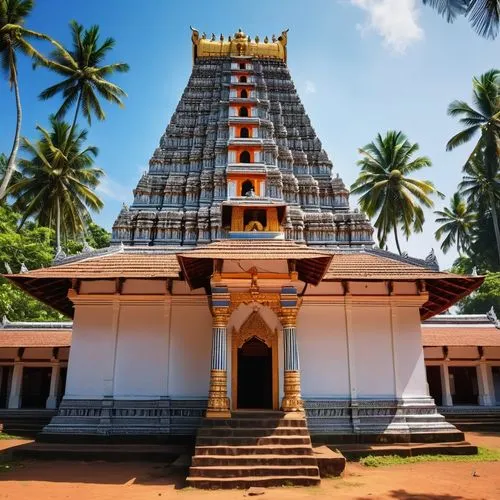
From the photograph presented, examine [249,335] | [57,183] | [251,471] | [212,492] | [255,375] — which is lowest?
[212,492]

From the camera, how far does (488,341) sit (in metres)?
20.6

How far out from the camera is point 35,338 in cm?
2088

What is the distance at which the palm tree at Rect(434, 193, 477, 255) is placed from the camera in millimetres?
45369

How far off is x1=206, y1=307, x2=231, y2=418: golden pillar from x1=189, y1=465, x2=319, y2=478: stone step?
1484 mm

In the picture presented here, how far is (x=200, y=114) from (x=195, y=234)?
7.23 meters

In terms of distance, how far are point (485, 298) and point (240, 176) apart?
3189cm

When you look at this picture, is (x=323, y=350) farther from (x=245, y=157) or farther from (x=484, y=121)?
(x=484, y=121)

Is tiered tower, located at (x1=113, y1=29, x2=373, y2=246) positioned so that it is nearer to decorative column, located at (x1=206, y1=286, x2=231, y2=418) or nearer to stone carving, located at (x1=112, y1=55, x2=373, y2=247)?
stone carving, located at (x1=112, y1=55, x2=373, y2=247)

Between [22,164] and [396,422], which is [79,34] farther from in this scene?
[396,422]

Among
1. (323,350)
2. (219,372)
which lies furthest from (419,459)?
(219,372)

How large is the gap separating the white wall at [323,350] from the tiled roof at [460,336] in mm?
9557

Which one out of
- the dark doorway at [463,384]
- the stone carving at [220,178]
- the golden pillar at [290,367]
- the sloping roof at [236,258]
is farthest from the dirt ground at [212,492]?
the dark doorway at [463,384]

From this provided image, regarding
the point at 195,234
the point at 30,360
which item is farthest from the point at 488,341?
the point at 30,360

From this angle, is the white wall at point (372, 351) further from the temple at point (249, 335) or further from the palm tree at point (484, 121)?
the palm tree at point (484, 121)
